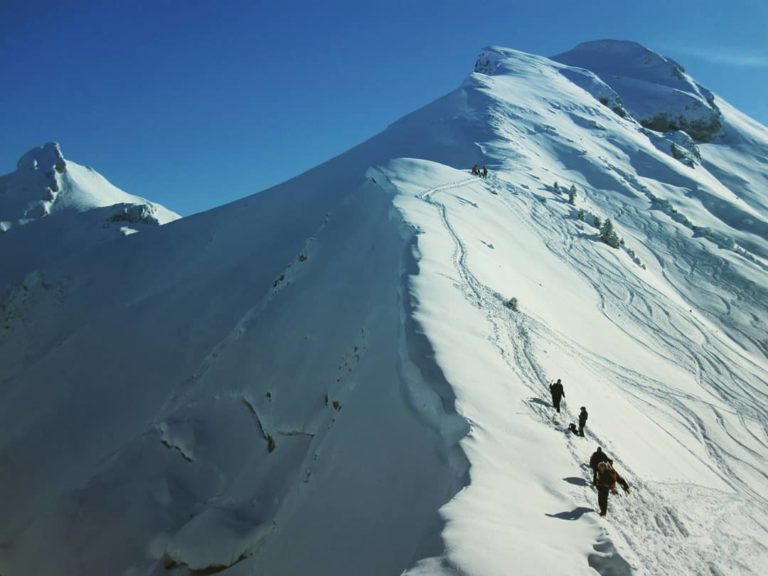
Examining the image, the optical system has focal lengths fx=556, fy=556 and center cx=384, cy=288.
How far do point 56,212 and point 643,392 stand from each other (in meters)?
74.8

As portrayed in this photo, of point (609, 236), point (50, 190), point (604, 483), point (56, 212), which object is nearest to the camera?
point (604, 483)

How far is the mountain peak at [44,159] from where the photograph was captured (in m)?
87.4

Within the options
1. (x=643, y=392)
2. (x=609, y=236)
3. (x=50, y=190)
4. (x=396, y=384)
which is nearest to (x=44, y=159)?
(x=50, y=190)

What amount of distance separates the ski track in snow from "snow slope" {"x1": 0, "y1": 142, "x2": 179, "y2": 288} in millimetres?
38416

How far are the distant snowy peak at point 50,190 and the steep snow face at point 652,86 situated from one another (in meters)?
70.7

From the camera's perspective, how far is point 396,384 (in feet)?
44.4

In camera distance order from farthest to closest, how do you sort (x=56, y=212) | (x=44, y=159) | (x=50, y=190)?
(x=44, y=159), (x=50, y=190), (x=56, y=212)

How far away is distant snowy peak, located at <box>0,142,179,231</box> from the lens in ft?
262

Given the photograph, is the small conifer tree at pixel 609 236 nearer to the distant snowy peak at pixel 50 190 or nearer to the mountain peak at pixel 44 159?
the distant snowy peak at pixel 50 190

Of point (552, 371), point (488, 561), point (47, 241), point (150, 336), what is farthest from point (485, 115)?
point (488, 561)

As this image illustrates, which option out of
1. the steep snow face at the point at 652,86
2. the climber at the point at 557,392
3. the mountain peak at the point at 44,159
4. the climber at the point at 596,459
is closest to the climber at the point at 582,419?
the climber at the point at 557,392

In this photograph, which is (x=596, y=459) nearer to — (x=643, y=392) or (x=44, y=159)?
(x=643, y=392)

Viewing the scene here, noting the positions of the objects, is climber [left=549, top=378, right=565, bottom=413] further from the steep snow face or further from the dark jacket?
the steep snow face

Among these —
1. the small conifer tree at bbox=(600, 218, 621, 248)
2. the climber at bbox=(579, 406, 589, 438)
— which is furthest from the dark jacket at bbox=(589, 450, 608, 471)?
the small conifer tree at bbox=(600, 218, 621, 248)
